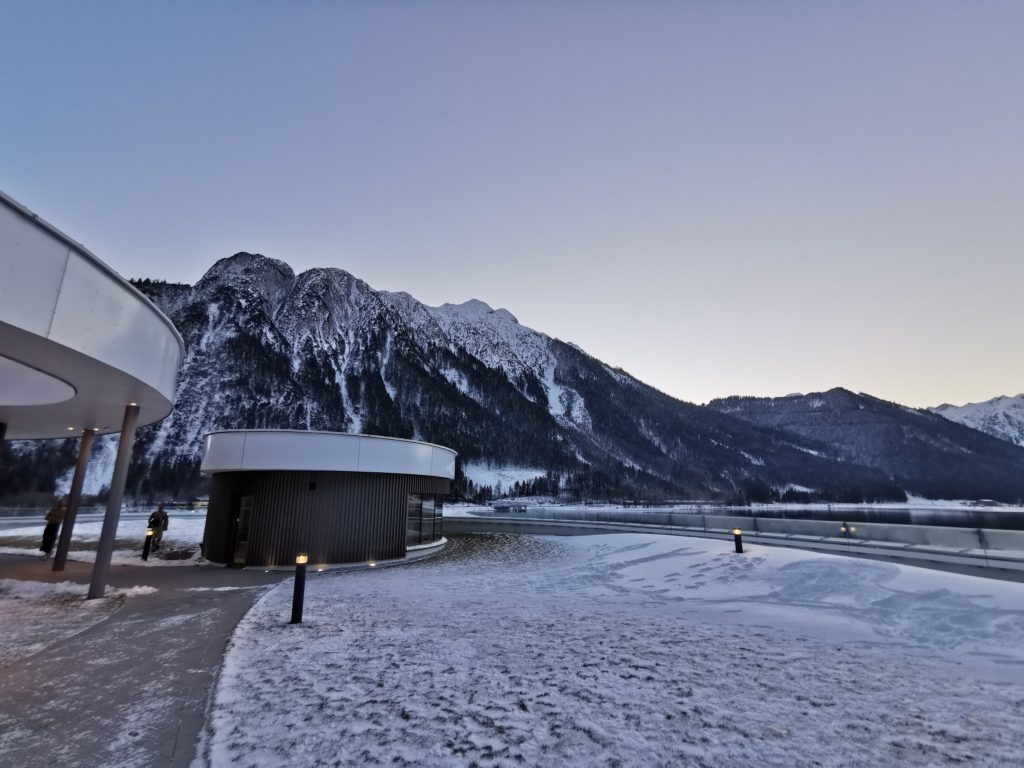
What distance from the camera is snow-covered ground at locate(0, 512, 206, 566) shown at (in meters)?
18.5

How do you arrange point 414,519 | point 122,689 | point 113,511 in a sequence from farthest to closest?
point 414,519
point 113,511
point 122,689

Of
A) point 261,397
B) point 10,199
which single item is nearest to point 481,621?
point 10,199

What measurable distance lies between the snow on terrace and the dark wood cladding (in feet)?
18.0

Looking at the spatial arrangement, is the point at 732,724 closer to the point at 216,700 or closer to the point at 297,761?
the point at 297,761

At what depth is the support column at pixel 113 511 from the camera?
1113 centimetres

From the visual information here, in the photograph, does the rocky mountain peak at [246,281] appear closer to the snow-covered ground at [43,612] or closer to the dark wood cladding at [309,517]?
the dark wood cladding at [309,517]

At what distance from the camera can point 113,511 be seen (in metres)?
11.8

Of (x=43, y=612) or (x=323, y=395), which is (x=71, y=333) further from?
(x=323, y=395)

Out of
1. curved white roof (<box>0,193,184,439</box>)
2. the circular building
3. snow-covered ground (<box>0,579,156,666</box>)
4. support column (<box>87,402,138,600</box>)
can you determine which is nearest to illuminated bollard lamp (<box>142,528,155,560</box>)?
the circular building

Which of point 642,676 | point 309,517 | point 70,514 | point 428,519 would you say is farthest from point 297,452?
point 642,676

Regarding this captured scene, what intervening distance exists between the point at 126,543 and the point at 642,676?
93.4 ft

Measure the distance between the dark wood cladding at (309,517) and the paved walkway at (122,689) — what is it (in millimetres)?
6444

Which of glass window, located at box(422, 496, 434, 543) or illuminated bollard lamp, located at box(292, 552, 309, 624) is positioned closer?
illuminated bollard lamp, located at box(292, 552, 309, 624)

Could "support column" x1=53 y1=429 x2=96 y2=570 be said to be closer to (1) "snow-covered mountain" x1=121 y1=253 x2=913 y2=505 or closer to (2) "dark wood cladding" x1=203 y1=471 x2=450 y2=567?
(2) "dark wood cladding" x1=203 y1=471 x2=450 y2=567
